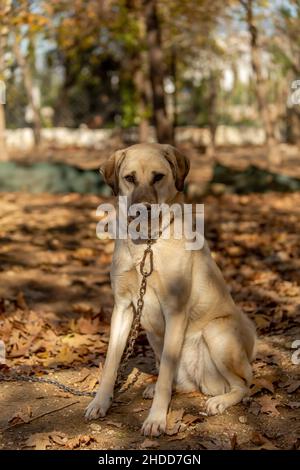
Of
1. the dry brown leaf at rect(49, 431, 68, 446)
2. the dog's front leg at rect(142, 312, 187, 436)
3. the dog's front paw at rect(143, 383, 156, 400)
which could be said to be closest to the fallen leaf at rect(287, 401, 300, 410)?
the dog's front leg at rect(142, 312, 187, 436)

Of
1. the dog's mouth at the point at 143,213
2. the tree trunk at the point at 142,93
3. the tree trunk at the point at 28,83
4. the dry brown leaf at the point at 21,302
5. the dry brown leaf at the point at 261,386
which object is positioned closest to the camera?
the dog's mouth at the point at 143,213

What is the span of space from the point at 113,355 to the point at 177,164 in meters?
1.30

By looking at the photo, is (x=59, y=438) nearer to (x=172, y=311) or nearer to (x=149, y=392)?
(x=149, y=392)

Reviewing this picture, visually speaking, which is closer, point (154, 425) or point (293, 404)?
point (154, 425)

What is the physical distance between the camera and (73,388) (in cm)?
478

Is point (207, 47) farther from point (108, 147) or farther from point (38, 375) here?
point (38, 375)

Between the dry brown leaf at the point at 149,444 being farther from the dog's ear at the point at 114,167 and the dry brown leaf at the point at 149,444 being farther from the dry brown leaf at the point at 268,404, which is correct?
the dog's ear at the point at 114,167

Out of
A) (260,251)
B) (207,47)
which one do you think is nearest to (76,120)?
(207,47)

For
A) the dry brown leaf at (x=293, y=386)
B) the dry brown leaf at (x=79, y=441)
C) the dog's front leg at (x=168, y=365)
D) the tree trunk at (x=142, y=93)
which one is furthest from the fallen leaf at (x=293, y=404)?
the tree trunk at (x=142, y=93)

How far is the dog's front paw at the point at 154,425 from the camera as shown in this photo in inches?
152

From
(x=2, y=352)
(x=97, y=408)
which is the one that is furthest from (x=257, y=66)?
(x=97, y=408)

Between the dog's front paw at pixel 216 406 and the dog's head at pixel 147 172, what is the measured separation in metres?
1.30

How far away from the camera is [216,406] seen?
13.6ft
